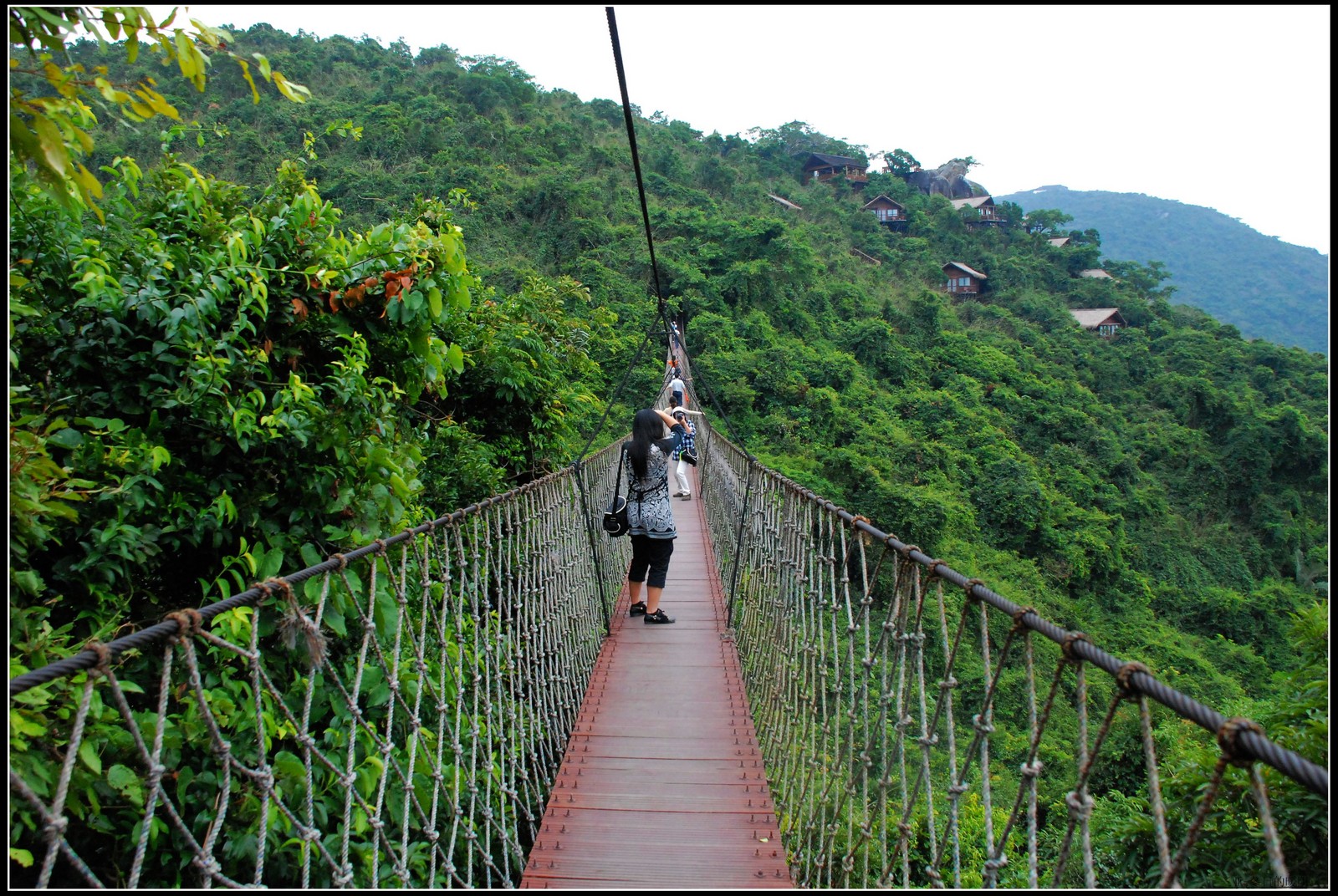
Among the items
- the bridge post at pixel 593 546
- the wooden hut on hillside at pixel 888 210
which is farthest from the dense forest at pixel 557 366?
the wooden hut on hillside at pixel 888 210

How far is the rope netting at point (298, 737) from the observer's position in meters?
0.93

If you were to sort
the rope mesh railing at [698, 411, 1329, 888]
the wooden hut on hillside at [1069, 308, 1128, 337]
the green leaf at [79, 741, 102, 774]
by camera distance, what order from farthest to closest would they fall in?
the wooden hut on hillside at [1069, 308, 1128, 337], the green leaf at [79, 741, 102, 774], the rope mesh railing at [698, 411, 1329, 888]

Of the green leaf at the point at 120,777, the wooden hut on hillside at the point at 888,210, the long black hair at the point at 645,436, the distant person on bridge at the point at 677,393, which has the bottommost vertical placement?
the green leaf at the point at 120,777

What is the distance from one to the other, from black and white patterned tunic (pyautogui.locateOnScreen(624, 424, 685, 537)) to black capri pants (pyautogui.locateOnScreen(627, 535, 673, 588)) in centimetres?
5

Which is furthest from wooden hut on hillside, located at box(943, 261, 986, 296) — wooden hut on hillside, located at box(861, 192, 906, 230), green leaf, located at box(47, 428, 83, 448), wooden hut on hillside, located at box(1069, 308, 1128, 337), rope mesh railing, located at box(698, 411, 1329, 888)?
green leaf, located at box(47, 428, 83, 448)

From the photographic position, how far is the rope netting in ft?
3.05

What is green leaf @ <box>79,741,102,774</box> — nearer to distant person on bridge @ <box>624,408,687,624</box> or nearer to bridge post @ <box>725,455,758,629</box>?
distant person on bridge @ <box>624,408,687,624</box>

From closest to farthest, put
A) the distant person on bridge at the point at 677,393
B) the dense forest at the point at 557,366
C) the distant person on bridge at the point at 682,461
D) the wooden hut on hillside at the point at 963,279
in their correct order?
1. the dense forest at the point at 557,366
2. the distant person on bridge at the point at 682,461
3. the distant person on bridge at the point at 677,393
4. the wooden hut on hillside at the point at 963,279

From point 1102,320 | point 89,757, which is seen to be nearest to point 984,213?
point 1102,320

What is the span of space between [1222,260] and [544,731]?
5686 cm

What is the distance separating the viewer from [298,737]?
1045mm

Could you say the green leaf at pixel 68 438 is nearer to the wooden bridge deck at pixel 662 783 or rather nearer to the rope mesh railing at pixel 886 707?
the wooden bridge deck at pixel 662 783

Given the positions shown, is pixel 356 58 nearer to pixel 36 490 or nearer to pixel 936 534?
pixel 936 534

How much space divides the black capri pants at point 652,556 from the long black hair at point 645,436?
0.95 ft
